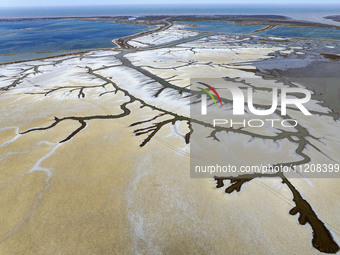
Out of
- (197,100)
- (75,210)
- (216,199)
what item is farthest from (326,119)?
(75,210)

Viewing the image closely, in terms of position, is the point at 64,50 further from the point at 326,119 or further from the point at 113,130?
the point at 326,119

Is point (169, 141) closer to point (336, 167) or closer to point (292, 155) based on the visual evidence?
point (292, 155)

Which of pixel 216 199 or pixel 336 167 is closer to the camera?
pixel 216 199

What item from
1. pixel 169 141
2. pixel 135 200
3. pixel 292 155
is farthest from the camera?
pixel 169 141

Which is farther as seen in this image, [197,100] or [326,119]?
[197,100]

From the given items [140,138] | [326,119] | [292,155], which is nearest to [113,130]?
[140,138]

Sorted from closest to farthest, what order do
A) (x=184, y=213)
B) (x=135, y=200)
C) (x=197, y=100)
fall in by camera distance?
(x=184, y=213), (x=135, y=200), (x=197, y=100)

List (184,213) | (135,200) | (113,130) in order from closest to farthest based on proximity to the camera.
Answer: (184,213) < (135,200) < (113,130)

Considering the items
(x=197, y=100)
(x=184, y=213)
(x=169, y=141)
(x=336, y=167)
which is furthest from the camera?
(x=197, y=100)

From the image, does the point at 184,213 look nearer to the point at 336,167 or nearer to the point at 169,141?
the point at 169,141
